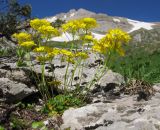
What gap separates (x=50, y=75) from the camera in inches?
428

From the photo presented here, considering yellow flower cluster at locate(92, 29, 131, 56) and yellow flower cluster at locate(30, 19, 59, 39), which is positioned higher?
yellow flower cluster at locate(30, 19, 59, 39)

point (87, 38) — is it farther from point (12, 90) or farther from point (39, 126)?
point (39, 126)

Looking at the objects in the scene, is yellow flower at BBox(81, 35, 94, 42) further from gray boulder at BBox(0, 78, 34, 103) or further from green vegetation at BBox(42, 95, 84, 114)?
gray boulder at BBox(0, 78, 34, 103)

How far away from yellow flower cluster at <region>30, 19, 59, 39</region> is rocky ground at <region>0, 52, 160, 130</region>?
1.46 m

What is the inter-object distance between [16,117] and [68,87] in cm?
225

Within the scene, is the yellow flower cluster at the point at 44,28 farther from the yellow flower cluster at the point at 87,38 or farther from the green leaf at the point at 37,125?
the green leaf at the point at 37,125

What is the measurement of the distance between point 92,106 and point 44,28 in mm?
1873

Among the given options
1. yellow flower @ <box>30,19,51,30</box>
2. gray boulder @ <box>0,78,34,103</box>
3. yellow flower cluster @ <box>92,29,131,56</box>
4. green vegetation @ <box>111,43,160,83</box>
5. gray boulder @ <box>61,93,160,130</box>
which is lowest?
gray boulder @ <box>61,93,160,130</box>

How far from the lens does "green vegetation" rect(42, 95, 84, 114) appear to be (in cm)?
902

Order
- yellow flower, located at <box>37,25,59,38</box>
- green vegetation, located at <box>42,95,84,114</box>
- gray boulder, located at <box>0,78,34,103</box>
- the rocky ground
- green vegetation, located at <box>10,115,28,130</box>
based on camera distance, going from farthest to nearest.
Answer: gray boulder, located at <box>0,78,34,103</box>
green vegetation, located at <box>42,95,84,114</box>
yellow flower, located at <box>37,25,59,38</box>
green vegetation, located at <box>10,115,28,130</box>
the rocky ground

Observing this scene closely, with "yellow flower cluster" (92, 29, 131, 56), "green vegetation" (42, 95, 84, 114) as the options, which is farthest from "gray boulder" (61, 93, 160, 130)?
"yellow flower cluster" (92, 29, 131, 56)

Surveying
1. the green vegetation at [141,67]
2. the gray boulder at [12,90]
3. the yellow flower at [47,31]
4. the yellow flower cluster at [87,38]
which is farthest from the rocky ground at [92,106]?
the yellow flower at [47,31]

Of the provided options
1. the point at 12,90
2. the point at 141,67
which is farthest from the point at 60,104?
the point at 141,67

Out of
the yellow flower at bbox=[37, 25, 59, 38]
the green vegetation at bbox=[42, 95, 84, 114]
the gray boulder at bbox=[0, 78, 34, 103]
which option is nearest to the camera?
the yellow flower at bbox=[37, 25, 59, 38]
